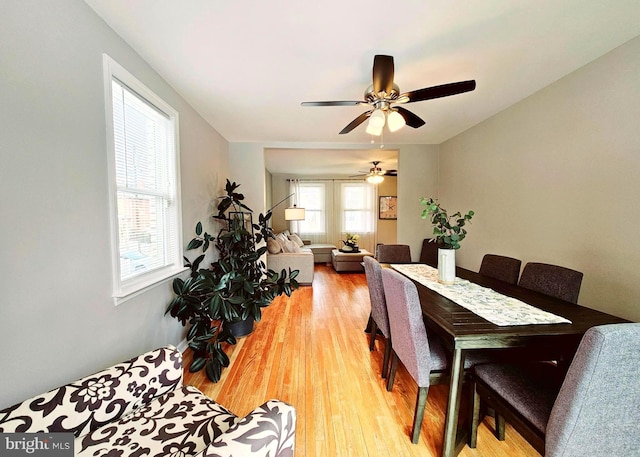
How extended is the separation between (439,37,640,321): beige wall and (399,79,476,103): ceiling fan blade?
3.80ft

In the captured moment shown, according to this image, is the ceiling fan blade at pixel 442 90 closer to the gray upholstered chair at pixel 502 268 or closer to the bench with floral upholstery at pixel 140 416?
the gray upholstered chair at pixel 502 268

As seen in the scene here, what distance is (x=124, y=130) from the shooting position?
1.64 m

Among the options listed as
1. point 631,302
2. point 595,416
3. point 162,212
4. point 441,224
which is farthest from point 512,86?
point 162,212

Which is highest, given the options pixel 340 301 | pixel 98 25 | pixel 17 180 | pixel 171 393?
pixel 98 25

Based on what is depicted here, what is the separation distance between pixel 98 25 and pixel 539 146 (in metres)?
3.59

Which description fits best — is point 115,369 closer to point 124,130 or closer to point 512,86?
point 124,130

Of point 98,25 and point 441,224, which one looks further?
point 441,224

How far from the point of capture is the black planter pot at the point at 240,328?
2.63 m

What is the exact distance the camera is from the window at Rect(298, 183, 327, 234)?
7152 millimetres

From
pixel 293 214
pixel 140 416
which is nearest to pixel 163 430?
pixel 140 416

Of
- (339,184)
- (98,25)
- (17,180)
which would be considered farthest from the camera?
(339,184)

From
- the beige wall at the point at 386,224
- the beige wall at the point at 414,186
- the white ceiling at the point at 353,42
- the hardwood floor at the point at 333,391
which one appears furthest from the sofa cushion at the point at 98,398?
the beige wall at the point at 386,224

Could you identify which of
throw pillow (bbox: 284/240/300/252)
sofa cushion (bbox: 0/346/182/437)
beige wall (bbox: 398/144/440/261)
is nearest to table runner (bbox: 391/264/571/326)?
sofa cushion (bbox: 0/346/182/437)

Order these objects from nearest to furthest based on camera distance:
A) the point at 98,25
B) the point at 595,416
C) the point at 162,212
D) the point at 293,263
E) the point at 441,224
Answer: the point at 595,416 < the point at 98,25 < the point at 441,224 < the point at 162,212 < the point at 293,263
